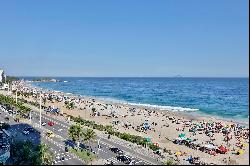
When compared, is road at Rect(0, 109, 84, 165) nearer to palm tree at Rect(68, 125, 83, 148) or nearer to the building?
the building

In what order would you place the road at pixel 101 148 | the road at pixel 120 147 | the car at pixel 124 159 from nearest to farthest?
the car at pixel 124 159 < the road at pixel 101 148 < the road at pixel 120 147

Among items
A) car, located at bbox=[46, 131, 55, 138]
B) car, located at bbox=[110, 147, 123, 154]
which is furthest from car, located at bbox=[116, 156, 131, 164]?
car, located at bbox=[46, 131, 55, 138]

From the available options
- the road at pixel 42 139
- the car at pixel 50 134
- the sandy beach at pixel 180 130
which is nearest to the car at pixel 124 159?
the road at pixel 42 139

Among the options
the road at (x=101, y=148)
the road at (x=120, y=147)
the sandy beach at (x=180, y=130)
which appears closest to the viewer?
the road at (x=101, y=148)

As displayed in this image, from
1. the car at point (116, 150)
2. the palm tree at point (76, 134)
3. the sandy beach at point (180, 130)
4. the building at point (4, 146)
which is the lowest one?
the sandy beach at point (180, 130)

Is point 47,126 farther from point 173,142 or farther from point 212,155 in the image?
point 212,155

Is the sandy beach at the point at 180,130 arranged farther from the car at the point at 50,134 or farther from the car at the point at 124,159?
the car at the point at 50,134
